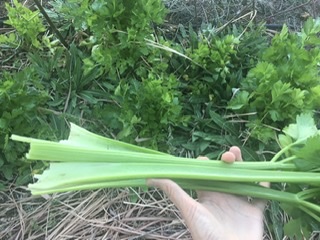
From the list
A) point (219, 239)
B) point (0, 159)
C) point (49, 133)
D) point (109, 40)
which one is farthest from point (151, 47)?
point (219, 239)

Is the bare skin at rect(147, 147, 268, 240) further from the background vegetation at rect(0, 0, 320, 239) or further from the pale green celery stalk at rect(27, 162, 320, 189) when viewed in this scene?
the background vegetation at rect(0, 0, 320, 239)

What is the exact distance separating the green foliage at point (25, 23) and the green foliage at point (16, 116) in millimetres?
168

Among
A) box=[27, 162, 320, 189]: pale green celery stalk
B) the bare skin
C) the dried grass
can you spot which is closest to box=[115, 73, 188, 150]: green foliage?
the dried grass

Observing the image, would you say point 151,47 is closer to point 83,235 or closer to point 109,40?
point 109,40

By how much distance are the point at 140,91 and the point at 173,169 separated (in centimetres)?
53

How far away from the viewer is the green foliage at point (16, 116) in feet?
5.56

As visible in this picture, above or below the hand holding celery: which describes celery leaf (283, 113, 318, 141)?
above

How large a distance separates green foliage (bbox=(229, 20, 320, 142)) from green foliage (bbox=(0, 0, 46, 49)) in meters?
0.72

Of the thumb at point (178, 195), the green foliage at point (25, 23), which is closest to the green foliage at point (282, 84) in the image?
the thumb at point (178, 195)

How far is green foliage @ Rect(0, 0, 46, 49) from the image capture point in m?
1.87

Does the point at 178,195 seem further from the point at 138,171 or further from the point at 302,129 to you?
the point at 302,129

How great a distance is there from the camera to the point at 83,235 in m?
1.75

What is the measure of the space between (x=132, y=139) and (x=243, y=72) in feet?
1.58

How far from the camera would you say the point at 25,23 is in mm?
1878
